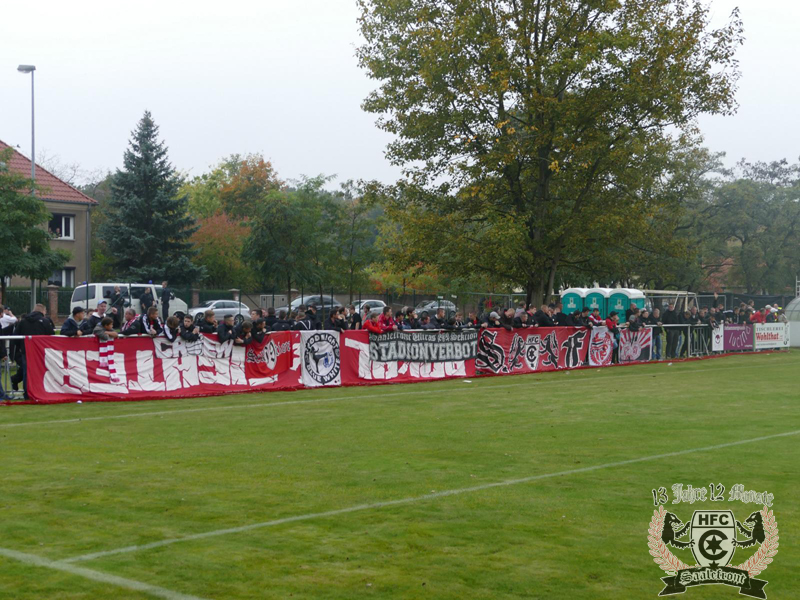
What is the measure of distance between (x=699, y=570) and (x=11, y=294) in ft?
129

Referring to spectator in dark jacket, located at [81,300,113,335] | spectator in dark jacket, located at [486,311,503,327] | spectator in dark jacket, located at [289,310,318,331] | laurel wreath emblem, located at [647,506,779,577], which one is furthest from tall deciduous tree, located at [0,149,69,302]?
laurel wreath emblem, located at [647,506,779,577]

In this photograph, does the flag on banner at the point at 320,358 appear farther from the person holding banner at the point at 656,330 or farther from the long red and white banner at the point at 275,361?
A: the person holding banner at the point at 656,330

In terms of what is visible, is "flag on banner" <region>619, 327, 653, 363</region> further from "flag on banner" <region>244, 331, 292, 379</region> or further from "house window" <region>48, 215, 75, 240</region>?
"house window" <region>48, 215, 75, 240</region>

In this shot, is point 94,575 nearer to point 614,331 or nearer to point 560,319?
point 560,319

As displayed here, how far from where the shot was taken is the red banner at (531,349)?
24.7m

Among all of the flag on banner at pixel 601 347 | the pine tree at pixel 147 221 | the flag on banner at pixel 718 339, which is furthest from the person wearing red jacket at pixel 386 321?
the pine tree at pixel 147 221

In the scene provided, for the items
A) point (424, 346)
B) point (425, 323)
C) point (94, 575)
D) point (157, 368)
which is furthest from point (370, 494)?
point (425, 323)

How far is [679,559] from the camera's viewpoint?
247 inches

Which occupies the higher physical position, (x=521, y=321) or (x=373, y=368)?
(x=521, y=321)

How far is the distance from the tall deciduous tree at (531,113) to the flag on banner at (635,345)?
4669 mm

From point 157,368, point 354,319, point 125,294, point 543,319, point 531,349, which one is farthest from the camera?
point 125,294

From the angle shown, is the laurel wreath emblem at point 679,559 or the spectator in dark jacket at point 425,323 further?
the spectator in dark jacket at point 425,323

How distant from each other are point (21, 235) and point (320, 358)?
59.0 ft

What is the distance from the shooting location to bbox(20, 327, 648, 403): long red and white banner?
57.3 feet
